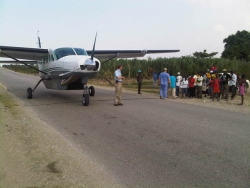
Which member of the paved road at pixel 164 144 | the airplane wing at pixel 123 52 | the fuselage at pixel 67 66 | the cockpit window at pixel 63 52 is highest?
the airplane wing at pixel 123 52

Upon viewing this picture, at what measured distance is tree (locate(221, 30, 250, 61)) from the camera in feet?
177

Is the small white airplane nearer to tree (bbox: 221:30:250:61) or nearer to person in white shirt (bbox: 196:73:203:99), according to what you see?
person in white shirt (bbox: 196:73:203:99)

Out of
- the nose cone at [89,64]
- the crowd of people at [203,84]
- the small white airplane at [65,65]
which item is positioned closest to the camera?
the nose cone at [89,64]

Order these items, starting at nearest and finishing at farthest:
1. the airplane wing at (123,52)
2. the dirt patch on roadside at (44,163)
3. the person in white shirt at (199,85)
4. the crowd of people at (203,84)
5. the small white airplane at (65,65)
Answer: the dirt patch on roadside at (44,163)
the small white airplane at (65,65)
the crowd of people at (203,84)
the person in white shirt at (199,85)
the airplane wing at (123,52)

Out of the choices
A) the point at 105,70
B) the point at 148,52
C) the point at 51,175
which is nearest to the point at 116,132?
the point at 51,175

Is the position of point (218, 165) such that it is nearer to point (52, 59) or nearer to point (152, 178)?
point (152, 178)

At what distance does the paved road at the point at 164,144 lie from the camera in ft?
14.4

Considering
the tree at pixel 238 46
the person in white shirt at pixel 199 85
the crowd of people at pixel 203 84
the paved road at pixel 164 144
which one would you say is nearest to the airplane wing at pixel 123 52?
the crowd of people at pixel 203 84

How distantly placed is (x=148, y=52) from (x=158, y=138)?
13143mm

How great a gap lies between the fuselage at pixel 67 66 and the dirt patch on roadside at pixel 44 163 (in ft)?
14.6

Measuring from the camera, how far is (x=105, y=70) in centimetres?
3875

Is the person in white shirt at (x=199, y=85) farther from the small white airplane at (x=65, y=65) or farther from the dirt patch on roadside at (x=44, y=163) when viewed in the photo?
the dirt patch on roadside at (x=44, y=163)

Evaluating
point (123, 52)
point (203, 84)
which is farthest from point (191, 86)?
point (123, 52)

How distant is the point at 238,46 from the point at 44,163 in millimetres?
56123
